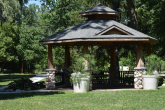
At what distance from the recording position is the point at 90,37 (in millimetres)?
13992

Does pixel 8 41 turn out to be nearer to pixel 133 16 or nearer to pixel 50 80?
pixel 133 16

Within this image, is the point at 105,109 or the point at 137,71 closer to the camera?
the point at 105,109

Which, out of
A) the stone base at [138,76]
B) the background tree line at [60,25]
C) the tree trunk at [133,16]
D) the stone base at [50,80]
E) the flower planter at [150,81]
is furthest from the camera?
the background tree line at [60,25]

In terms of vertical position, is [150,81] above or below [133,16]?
below

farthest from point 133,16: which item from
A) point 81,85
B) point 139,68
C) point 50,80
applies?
point 81,85

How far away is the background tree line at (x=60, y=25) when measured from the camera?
75.8 ft

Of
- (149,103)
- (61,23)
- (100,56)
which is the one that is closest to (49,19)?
(61,23)

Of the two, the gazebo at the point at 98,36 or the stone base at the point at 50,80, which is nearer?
the gazebo at the point at 98,36

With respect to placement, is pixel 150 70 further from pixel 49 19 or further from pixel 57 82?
pixel 49 19

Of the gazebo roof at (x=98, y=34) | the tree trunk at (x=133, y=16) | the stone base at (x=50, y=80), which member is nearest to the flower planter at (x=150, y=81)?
the gazebo roof at (x=98, y=34)

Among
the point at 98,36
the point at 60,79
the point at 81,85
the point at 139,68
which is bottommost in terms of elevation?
the point at 81,85

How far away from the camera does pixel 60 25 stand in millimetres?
37438

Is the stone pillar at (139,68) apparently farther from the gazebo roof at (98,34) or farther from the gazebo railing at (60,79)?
the gazebo railing at (60,79)

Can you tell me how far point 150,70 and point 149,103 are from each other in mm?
5231
